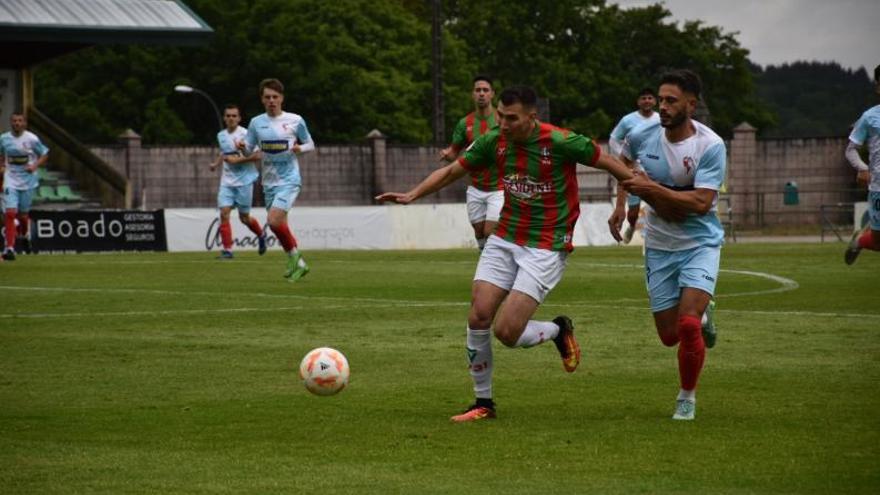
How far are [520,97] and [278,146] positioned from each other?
13407 mm

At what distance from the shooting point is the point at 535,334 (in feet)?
32.4

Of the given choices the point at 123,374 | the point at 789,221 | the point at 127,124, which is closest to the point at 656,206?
the point at 123,374

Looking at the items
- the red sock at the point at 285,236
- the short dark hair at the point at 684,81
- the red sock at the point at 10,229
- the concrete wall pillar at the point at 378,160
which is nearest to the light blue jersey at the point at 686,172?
the short dark hair at the point at 684,81

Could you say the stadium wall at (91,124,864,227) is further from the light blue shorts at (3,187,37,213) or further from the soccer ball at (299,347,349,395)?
the soccer ball at (299,347,349,395)

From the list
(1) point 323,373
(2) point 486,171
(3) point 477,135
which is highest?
(3) point 477,135

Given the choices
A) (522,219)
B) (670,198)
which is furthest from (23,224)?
(670,198)

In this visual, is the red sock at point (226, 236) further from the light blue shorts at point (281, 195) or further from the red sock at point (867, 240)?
the red sock at point (867, 240)

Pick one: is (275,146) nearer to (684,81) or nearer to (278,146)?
(278,146)

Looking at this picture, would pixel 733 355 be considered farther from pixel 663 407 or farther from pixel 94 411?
pixel 94 411

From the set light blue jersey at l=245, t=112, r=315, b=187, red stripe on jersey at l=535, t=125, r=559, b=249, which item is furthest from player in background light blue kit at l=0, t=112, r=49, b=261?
red stripe on jersey at l=535, t=125, r=559, b=249

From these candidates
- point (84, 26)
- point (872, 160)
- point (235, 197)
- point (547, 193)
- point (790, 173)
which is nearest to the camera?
point (547, 193)

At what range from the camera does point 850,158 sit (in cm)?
1756

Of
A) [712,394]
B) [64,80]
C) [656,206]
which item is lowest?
[712,394]

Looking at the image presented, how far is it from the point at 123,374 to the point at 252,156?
14.5 metres
